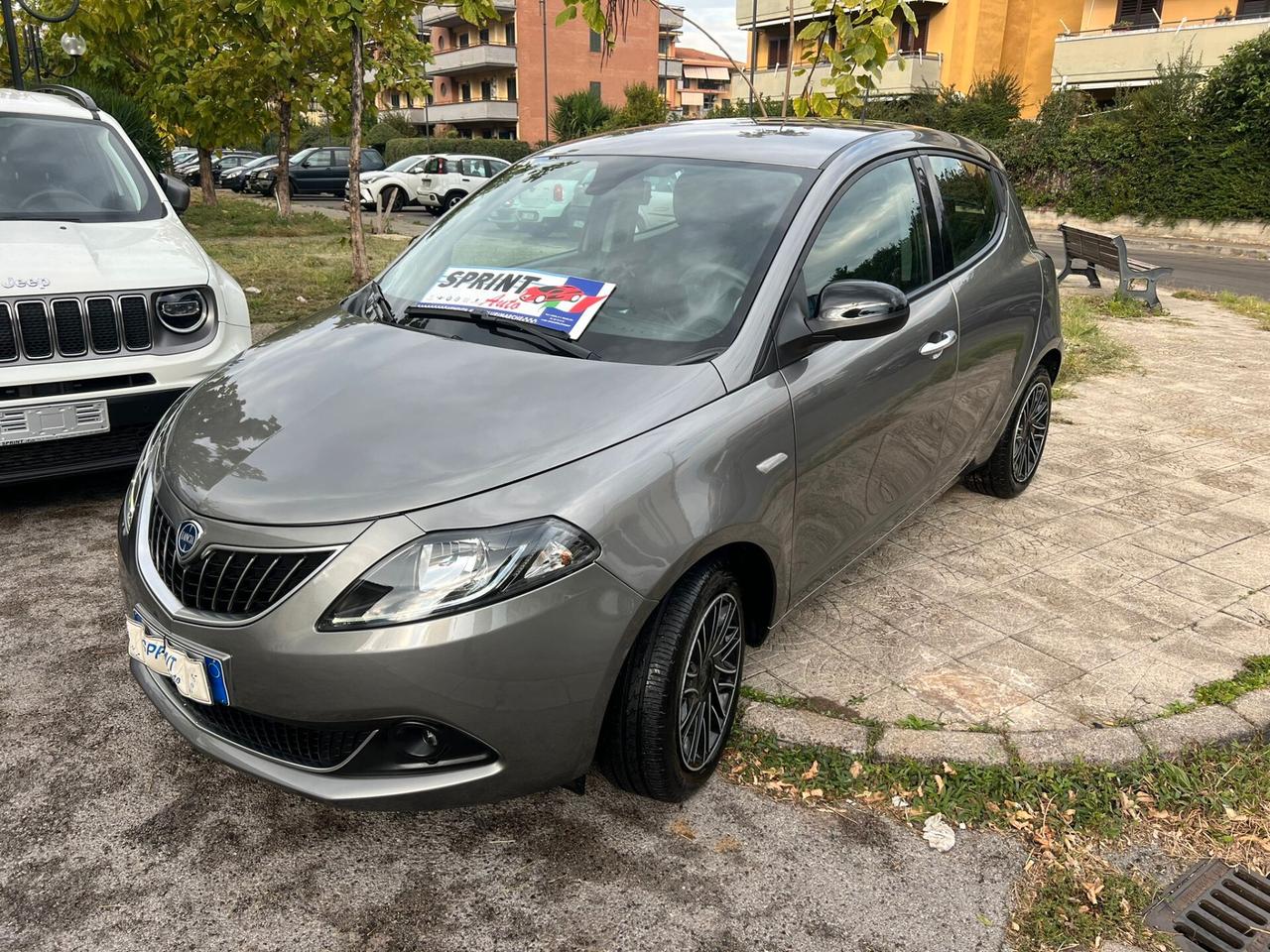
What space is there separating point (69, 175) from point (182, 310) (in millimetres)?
1577

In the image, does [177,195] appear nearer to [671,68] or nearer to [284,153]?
[284,153]

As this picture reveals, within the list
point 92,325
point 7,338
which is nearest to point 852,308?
point 92,325

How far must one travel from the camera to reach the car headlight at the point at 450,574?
2172mm

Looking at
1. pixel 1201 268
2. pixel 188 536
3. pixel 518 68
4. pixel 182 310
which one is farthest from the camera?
pixel 518 68

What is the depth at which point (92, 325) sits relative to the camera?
4367mm

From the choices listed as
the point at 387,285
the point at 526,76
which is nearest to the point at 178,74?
the point at 387,285

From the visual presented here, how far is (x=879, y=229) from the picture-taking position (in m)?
3.53

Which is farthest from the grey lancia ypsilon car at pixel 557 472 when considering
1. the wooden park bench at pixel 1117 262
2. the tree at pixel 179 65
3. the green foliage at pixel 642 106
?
the green foliage at pixel 642 106

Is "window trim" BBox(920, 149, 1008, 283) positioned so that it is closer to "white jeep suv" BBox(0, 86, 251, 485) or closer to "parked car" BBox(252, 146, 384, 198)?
"white jeep suv" BBox(0, 86, 251, 485)

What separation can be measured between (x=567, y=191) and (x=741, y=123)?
801 millimetres

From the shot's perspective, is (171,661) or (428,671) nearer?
(428,671)

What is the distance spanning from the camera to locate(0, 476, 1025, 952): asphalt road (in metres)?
2.32

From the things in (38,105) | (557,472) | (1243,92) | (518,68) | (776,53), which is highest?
(776,53)

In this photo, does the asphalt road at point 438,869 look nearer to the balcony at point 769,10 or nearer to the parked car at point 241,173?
the parked car at point 241,173
